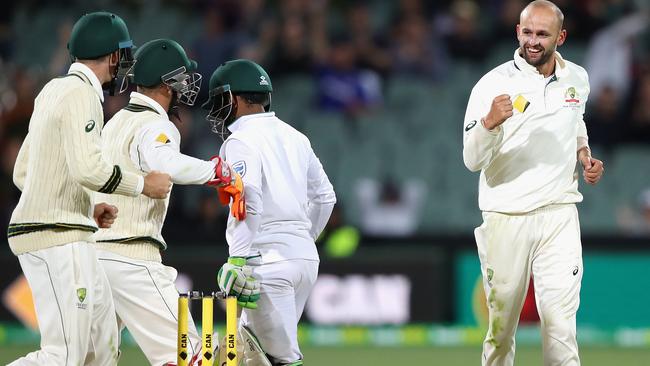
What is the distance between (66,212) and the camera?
5562mm

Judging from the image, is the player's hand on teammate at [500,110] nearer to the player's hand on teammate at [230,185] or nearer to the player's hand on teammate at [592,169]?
the player's hand on teammate at [592,169]

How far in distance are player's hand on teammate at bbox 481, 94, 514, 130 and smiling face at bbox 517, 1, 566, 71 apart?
520 mm

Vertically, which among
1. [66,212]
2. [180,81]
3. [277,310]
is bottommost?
[277,310]

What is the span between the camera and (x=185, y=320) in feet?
18.5

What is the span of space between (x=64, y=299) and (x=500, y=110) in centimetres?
236

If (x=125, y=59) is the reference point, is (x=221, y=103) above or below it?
below

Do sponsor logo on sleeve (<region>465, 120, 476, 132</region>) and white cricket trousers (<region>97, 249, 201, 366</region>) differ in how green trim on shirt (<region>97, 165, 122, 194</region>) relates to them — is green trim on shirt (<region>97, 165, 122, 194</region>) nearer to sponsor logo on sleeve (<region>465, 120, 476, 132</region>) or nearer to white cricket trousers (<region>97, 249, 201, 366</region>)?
white cricket trousers (<region>97, 249, 201, 366</region>)

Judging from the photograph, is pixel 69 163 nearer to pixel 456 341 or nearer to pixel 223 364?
pixel 223 364

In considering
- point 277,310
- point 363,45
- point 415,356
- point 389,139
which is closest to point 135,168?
point 277,310

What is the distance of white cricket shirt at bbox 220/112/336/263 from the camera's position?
595cm

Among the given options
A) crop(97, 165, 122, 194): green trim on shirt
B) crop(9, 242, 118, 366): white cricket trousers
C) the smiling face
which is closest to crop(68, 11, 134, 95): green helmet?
crop(97, 165, 122, 194): green trim on shirt

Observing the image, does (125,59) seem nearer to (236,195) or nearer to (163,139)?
(163,139)

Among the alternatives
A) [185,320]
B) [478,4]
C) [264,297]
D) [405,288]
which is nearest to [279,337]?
[264,297]

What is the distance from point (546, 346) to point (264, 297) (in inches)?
63.2
